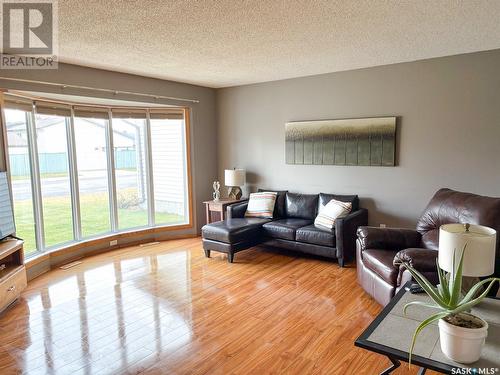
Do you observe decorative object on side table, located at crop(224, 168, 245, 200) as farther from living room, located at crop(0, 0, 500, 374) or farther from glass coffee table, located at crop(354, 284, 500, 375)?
glass coffee table, located at crop(354, 284, 500, 375)

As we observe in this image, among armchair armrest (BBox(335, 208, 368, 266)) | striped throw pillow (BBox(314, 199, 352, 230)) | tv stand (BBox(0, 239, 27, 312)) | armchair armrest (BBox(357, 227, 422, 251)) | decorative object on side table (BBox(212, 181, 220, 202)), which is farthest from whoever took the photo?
decorative object on side table (BBox(212, 181, 220, 202))

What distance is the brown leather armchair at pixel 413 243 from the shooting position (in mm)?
2764

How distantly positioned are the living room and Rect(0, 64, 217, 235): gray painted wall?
26mm

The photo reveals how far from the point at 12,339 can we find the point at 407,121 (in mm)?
4678

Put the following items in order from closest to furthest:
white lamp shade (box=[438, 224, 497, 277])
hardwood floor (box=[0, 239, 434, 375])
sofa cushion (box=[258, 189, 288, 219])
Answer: white lamp shade (box=[438, 224, 497, 277]) < hardwood floor (box=[0, 239, 434, 375]) < sofa cushion (box=[258, 189, 288, 219])

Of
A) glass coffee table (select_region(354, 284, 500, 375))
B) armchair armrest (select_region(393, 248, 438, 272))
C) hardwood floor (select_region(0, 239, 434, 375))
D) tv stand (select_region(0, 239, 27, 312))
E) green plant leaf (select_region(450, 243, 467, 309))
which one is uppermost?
green plant leaf (select_region(450, 243, 467, 309))

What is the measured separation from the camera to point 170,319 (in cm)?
301

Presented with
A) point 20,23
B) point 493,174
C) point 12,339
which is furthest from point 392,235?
point 20,23

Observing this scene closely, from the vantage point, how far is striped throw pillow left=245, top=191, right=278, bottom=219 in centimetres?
511

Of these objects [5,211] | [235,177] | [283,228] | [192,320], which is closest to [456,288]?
[192,320]

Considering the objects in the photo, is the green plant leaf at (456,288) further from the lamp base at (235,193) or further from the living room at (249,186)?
the lamp base at (235,193)

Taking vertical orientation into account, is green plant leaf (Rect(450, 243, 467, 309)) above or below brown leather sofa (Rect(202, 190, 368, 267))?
above

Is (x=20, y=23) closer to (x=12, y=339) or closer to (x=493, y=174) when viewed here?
(x=12, y=339)

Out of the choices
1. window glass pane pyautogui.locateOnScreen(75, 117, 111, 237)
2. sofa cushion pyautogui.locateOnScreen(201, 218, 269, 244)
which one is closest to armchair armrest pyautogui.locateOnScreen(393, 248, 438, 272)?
sofa cushion pyautogui.locateOnScreen(201, 218, 269, 244)
